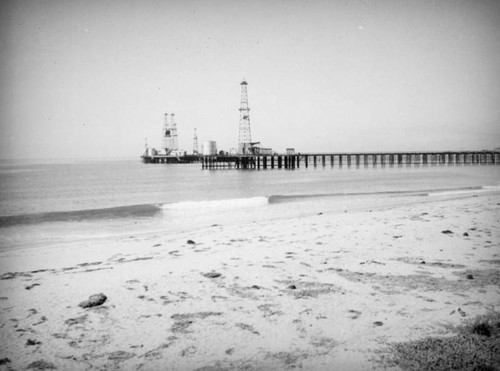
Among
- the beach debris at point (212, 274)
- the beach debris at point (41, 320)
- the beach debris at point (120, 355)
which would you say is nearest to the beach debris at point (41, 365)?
the beach debris at point (120, 355)

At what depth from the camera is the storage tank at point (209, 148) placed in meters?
88.5

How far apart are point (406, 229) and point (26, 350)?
692 centimetres

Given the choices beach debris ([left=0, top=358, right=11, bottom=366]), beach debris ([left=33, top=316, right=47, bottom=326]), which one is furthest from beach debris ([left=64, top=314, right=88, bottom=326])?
beach debris ([left=0, top=358, right=11, bottom=366])

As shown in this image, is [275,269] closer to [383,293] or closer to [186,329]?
[383,293]

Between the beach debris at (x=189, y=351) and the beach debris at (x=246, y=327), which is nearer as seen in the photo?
the beach debris at (x=189, y=351)

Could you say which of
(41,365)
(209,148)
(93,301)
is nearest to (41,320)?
(93,301)

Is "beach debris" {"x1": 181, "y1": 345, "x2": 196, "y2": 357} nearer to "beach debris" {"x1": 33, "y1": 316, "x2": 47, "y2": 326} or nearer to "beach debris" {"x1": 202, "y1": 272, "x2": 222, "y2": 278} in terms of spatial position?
"beach debris" {"x1": 33, "y1": 316, "x2": 47, "y2": 326}

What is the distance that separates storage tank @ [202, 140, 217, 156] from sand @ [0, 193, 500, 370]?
82.4 m

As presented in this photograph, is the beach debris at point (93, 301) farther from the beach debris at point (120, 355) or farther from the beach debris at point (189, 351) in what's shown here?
the beach debris at point (189, 351)

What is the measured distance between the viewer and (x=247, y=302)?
3.80m

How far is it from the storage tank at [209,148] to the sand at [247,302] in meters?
82.4

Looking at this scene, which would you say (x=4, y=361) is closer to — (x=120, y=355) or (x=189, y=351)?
(x=120, y=355)

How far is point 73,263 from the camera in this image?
20.3 ft

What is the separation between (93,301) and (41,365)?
1157mm
